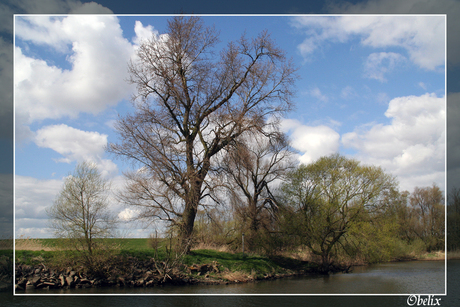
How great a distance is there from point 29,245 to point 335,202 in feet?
63.7

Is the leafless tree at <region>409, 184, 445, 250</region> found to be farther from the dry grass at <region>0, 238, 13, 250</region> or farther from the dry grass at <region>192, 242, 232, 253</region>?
the dry grass at <region>0, 238, 13, 250</region>

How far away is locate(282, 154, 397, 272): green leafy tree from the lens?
2364 centimetres

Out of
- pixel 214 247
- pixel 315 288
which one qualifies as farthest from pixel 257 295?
pixel 214 247

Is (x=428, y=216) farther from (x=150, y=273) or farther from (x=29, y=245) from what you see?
(x=29, y=245)

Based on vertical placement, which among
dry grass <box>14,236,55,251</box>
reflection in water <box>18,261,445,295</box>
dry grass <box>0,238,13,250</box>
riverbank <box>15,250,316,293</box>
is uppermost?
dry grass <box>0,238,13,250</box>

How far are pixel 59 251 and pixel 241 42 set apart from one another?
16.0 m

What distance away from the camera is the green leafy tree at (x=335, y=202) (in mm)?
23641

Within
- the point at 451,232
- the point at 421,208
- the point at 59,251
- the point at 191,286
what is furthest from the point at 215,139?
the point at 421,208

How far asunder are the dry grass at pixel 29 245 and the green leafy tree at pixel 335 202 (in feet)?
53.7

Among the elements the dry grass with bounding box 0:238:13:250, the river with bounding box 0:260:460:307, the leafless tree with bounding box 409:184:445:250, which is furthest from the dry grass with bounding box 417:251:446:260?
the dry grass with bounding box 0:238:13:250

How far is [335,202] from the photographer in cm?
2386

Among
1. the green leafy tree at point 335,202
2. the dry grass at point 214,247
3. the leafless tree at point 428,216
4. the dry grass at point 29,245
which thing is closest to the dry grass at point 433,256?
the leafless tree at point 428,216

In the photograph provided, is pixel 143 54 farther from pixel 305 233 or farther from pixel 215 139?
pixel 305 233

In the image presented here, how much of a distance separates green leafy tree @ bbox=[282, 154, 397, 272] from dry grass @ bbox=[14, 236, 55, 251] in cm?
1638
